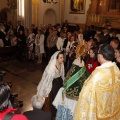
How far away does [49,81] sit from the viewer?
477 cm

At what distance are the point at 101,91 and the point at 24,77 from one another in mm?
5621

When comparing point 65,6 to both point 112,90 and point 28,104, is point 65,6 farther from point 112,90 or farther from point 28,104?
point 112,90

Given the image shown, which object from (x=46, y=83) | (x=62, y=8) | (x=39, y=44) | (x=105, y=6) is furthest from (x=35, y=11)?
(x=46, y=83)

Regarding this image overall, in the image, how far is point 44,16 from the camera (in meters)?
18.1

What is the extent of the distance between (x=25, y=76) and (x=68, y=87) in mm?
4754

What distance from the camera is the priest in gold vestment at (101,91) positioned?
303 cm

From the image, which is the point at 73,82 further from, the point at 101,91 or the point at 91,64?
the point at 91,64

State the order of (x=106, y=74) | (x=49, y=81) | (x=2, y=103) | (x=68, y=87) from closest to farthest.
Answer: (x=2, y=103) → (x=106, y=74) → (x=68, y=87) → (x=49, y=81)

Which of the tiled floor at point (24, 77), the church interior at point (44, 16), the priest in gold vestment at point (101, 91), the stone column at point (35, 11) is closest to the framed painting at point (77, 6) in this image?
the church interior at point (44, 16)

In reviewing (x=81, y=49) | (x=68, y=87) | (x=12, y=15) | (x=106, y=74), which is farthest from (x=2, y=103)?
(x=12, y=15)

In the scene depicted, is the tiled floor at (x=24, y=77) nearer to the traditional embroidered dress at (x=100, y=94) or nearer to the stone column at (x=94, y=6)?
the traditional embroidered dress at (x=100, y=94)

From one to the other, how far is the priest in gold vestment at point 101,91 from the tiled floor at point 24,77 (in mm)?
2880

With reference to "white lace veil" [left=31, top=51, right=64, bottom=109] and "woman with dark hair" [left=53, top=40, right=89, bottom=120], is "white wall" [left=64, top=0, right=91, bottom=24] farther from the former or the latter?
"woman with dark hair" [left=53, top=40, right=89, bottom=120]

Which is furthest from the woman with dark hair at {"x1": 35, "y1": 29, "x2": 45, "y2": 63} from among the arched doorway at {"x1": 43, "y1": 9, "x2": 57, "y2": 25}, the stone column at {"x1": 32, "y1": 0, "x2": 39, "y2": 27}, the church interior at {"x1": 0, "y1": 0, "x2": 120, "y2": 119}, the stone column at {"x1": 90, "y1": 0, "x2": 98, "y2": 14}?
the arched doorway at {"x1": 43, "y1": 9, "x2": 57, "y2": 25}
